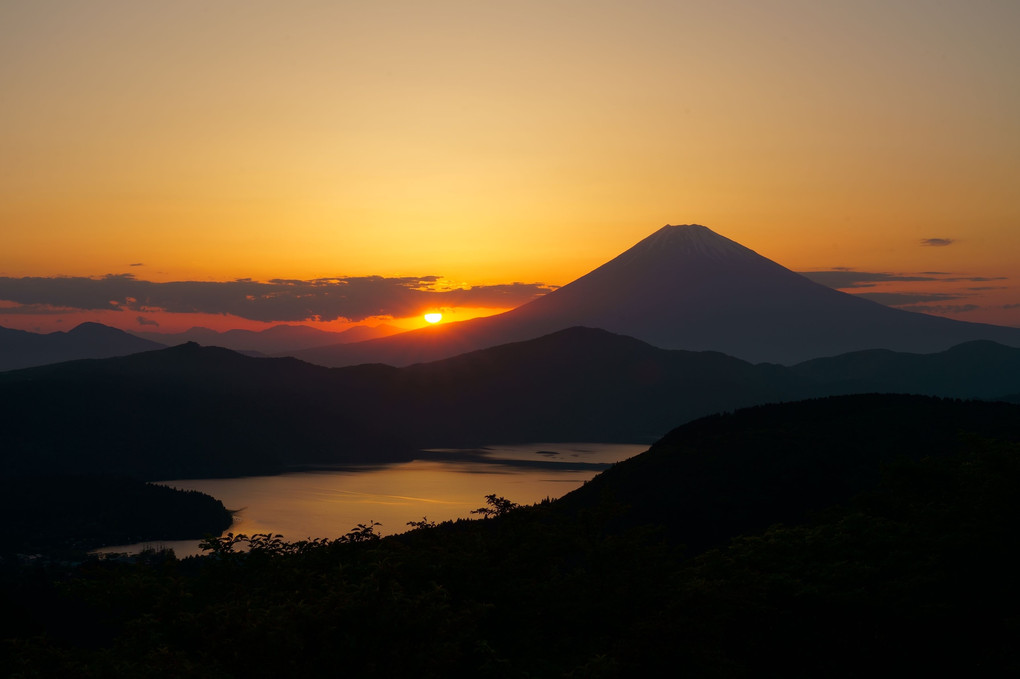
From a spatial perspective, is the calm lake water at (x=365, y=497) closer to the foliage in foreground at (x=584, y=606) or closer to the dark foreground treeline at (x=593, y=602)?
the dark foreground treeline at (x=593, y=602)

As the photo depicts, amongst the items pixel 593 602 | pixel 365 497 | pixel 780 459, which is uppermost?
pixel 593 602

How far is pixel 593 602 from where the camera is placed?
18297 millimetres

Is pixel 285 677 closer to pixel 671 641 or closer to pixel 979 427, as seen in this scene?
pixel 671 641

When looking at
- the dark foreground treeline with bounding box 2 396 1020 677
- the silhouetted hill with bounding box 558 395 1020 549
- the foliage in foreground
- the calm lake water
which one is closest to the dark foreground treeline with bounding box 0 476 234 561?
the calm lake water

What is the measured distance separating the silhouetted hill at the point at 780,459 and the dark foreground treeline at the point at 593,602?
36362mm

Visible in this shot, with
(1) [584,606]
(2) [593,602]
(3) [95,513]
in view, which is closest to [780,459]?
(2) [593,602]

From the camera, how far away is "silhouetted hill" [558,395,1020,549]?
6282cm

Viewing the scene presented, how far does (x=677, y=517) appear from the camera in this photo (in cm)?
6372

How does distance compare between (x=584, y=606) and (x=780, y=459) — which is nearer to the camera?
(x=584, y=606)

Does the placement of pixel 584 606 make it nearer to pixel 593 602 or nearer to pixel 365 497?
pixel 593 602

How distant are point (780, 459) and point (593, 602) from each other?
58.6 meters

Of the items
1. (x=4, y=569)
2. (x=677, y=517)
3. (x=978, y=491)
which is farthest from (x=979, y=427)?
(x=4, y=569)

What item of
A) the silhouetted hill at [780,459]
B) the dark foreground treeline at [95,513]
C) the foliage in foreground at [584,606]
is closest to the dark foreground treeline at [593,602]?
the foliage in foreground at [584,606]

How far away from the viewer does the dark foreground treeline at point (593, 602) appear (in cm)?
1413
